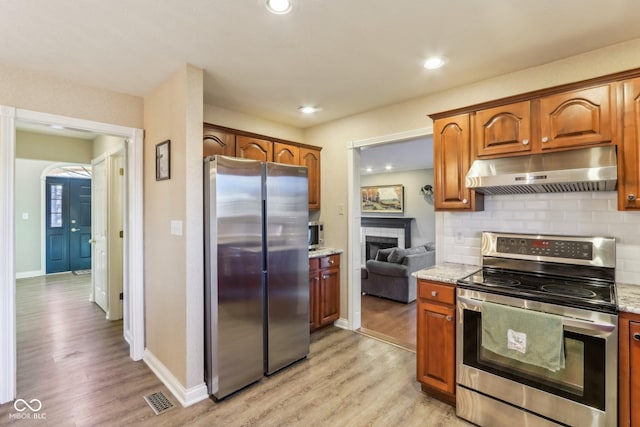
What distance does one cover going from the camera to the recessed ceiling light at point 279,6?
5.58 feet

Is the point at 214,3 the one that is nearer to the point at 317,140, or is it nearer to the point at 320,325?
the point at 317,140

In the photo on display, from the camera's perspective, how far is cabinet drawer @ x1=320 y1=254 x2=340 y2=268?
11.9ft

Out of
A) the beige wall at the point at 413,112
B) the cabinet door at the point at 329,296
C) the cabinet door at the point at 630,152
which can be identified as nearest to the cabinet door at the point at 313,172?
the beige wall at the point at 413,112

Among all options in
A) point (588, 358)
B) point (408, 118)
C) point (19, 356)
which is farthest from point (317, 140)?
point (19, 356)

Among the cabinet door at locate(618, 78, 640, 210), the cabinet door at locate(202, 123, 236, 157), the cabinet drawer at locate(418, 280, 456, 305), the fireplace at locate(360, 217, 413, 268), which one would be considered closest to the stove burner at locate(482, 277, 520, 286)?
the cabinet drawer at locate(418, 280, 456, 305)

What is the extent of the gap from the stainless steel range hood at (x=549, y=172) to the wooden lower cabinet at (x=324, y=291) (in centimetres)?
181

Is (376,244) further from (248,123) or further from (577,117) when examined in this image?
(577,117)

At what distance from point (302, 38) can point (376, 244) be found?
20.8ft

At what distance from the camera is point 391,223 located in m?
7.70

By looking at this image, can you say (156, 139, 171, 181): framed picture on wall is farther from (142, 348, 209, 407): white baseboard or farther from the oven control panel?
the oven control panel

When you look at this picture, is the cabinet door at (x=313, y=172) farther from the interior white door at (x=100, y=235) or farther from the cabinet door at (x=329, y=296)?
the interior white door at (x=100, y=235)

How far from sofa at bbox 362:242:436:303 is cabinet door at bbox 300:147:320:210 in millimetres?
1633

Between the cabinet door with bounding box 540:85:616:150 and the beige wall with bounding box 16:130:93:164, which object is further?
the beige wall with bounding box 16:130:93:164

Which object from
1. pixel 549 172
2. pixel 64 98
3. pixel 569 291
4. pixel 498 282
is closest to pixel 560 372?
pixel 569 291
